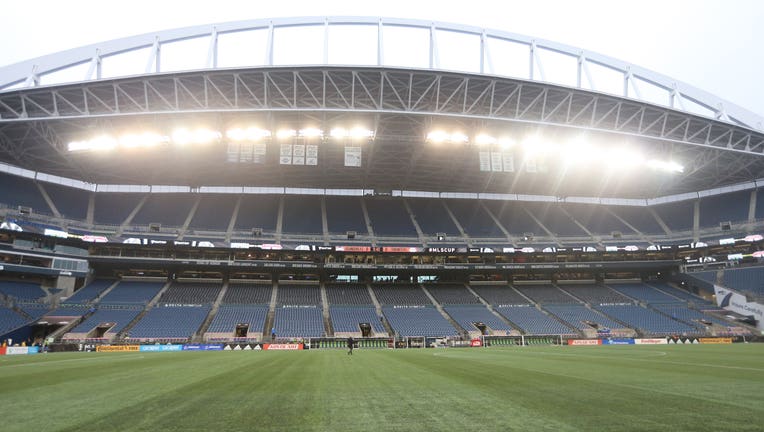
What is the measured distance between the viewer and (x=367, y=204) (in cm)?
5784

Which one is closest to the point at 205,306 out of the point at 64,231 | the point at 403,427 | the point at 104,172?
the point at 64,231

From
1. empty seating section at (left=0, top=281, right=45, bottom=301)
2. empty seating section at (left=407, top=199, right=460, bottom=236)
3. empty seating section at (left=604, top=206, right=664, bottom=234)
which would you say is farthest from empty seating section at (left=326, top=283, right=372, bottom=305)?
empty seating section at (left=604, top=206, right=664, bottom=234)

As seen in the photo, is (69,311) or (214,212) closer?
(69,311)

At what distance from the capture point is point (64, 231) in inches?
1679

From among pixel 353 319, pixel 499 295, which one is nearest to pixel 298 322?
pixel 353 319

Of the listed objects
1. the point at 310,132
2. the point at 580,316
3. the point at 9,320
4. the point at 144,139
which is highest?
the point at 310,132

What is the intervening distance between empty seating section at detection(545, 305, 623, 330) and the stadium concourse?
27 centimetres

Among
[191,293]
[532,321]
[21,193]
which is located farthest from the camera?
[191,293]

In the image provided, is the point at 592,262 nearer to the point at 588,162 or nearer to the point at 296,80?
the point at 588,162

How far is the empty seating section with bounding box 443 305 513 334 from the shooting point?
1713 inches

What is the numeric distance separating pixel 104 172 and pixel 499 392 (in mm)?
53973

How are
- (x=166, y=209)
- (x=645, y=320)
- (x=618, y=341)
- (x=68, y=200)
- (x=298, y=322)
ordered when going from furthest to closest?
(x=166, y=209)
(x=68, y=200)
(x=645, y=320)
(x=298, y=322)
(x=618, y=341)

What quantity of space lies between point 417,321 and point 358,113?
897 inches

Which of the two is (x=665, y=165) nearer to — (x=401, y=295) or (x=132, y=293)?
(x=401, y=295)
